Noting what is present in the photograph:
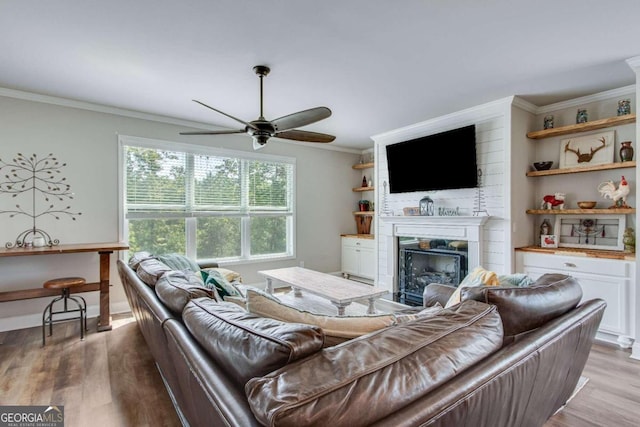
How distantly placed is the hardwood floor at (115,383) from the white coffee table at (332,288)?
156 centimetres

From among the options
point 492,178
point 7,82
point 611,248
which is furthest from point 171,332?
point 611,248

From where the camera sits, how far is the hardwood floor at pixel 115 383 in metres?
1.98

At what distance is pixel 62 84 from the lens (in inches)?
129

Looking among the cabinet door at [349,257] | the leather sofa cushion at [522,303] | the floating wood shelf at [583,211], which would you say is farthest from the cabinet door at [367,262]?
the leather sofa cushion at [522,303]

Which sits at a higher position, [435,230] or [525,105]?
[525,105]

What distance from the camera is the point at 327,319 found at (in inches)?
53.2

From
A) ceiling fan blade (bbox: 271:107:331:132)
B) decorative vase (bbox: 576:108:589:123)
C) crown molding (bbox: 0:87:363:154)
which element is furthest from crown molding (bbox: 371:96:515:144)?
crown molding (bbox: 0:87:363:154)

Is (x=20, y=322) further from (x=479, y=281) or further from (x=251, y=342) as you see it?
(x=479, y=281)

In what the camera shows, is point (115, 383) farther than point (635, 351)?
No

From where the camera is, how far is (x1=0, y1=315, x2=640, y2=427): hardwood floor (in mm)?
1980

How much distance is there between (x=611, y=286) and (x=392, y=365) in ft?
11.1

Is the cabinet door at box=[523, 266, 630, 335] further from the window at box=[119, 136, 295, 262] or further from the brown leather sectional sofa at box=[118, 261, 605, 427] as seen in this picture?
the window at box=[119, 136, 295, 262]

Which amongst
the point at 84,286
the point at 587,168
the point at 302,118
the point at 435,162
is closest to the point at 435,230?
the point at 435,162

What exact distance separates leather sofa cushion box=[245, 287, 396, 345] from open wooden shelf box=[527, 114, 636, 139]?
3.51 metres
